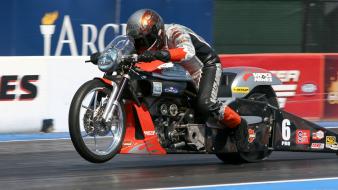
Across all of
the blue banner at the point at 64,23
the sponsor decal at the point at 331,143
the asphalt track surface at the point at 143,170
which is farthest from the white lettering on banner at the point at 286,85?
the sponsor decal at the point at 331,143

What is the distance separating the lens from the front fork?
6949 mm

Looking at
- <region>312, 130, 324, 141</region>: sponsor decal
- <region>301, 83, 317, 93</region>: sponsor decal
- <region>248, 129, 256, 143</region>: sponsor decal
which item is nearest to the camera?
<region>248, 129, 256, 143</region>: sponsor decal

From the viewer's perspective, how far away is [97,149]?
715 cm

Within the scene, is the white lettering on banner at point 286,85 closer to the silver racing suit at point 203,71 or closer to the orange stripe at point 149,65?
the silver racing suit at point 203,71

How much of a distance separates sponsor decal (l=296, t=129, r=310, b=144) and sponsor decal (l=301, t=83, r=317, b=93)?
4.83 m

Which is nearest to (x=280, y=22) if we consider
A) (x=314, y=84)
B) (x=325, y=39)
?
(x=325, y=39)

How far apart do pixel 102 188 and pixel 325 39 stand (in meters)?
9.45

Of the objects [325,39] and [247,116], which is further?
[325,39]

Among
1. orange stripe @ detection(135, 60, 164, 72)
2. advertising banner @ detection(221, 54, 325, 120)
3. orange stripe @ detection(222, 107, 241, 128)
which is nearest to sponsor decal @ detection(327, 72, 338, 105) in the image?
advertising banner @ detection(221, 54, 325, 120)

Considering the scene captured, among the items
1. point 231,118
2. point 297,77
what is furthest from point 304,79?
point 231,118

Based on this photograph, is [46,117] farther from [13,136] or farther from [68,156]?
[68,156]

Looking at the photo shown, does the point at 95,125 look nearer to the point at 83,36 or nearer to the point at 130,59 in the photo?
the point at 130,59

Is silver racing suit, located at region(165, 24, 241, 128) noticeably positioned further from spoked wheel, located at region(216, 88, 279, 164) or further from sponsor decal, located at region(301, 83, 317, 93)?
sponsor decal, located at region(301, 83, 317, 93)

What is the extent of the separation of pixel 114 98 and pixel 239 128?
64.9 inches
